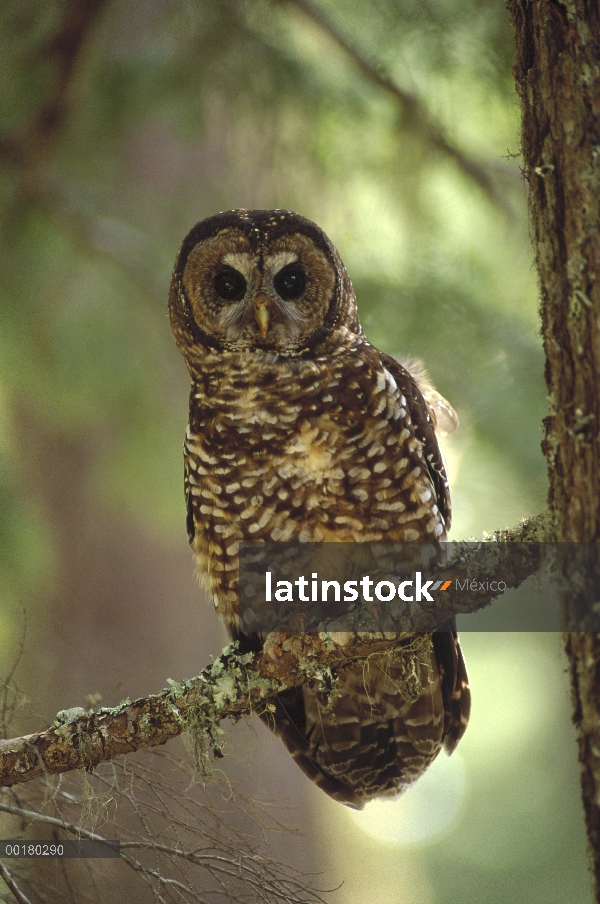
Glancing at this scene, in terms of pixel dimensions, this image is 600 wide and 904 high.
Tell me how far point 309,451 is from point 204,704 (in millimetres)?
540

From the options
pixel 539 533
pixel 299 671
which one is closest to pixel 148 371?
pixel 299 671

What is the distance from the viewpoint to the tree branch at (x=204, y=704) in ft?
4.70

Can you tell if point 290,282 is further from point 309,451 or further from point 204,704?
point 204,704

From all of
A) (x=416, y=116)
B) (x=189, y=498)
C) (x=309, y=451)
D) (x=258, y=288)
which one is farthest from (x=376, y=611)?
(x=416, y=116)

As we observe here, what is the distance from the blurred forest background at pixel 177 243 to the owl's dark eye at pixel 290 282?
0.83 metres

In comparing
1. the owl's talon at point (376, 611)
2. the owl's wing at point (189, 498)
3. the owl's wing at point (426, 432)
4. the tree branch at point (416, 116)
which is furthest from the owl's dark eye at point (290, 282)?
the tree branch at point (416, 116)

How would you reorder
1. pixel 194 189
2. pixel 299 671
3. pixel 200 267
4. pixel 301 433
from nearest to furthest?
pixel 299 671 < pixel 301 433 < pixel 200 267 < pixel 194 189

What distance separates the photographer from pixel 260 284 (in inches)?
68.2

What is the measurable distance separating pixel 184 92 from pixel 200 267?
1.25 m

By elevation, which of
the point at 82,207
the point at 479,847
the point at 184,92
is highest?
the point at 184,92

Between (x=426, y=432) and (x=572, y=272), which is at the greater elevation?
(x=426, y=432)

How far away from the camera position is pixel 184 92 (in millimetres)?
2709

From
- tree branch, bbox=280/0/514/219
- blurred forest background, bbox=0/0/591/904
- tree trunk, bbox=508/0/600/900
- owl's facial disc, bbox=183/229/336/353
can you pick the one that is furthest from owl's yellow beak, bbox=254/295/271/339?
tree branch, bbox=280/0/514/219

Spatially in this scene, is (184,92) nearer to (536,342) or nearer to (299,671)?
(536,342)
